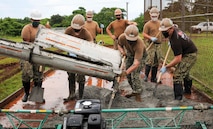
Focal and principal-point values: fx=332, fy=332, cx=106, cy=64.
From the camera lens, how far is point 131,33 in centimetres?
583

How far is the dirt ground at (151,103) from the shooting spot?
4787 millimetres

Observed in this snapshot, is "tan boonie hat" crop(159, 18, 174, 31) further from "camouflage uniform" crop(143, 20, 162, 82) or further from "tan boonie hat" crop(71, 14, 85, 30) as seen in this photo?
"camouflage uniform" crop(143, 20, 162, 82)

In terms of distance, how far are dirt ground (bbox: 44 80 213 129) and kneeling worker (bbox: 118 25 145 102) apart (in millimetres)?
226

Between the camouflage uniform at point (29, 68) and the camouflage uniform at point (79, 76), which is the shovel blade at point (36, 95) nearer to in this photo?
the camouflage uniform at point (29, 68)

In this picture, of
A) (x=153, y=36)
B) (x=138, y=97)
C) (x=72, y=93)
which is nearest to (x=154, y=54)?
(x=153, y=36)

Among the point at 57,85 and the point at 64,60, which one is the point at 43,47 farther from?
the point at 57,85

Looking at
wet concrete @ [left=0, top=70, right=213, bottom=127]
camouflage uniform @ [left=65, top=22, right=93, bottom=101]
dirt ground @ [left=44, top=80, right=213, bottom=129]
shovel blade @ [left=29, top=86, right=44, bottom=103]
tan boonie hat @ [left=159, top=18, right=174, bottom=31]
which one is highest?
tan boonie hat @ [left=159, top=18, right=174, bottom=31]

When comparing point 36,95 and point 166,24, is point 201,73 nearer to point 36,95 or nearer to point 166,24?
point 166,24

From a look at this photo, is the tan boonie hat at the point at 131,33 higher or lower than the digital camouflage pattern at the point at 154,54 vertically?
higher

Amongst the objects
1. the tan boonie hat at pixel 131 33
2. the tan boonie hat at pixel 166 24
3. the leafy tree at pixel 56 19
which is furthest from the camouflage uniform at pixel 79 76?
the leafy tree at pixel 56 19

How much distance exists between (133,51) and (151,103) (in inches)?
43.4

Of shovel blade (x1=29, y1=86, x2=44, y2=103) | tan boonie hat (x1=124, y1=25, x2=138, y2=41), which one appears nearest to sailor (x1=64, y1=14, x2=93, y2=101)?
shovel blade (x1=29, y1=86, x2=44, y2=103)

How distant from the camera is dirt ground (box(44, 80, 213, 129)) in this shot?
15.7ft

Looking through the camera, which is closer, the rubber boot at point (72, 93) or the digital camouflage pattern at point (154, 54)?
the rubber boot at point (72, 93)
